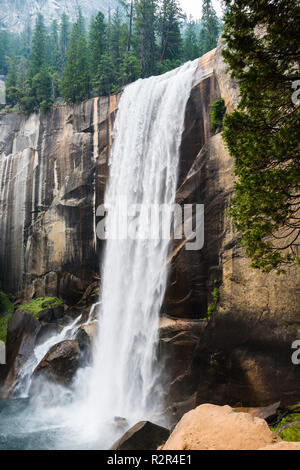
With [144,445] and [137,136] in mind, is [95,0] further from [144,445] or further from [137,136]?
[144,445]

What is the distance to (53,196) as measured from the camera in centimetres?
2258

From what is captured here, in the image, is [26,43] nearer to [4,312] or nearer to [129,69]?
[129,69]

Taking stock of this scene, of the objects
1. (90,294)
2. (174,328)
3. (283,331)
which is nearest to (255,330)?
(283,331)

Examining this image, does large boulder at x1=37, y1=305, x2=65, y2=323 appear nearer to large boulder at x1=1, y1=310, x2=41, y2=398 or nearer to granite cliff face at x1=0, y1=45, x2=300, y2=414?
large boulder at x1=1, y1=310, x2=41, y2=398

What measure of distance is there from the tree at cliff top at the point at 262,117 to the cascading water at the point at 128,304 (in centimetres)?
805

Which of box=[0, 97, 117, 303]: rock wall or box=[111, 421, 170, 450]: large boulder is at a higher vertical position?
box=[0, 97, 117, 303]: rock wall

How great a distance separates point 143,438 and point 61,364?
746 centimetres

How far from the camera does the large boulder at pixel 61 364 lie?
14336 millimetres

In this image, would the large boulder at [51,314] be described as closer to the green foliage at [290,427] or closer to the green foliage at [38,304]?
the green foliage at [38,304]

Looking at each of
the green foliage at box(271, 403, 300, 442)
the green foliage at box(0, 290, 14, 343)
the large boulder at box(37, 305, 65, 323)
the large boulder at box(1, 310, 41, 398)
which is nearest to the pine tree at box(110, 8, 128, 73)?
the large boulder at box(37, 305, 65, 323)

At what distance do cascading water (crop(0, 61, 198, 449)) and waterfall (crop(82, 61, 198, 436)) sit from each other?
0.04 meters

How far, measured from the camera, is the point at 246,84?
5594mm

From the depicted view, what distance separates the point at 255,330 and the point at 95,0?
130657 millimetres

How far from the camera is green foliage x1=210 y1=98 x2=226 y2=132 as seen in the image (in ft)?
44.1
